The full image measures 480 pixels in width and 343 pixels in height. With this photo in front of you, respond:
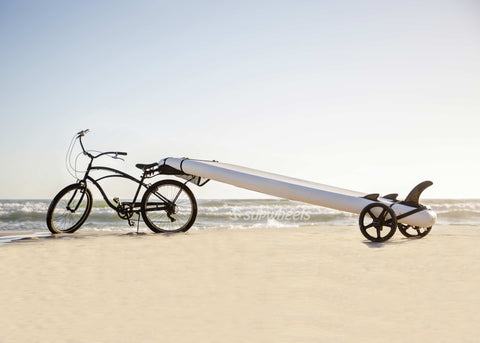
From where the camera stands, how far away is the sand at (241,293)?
197 cm

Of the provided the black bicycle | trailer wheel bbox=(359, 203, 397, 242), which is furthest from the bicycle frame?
trailer wheel bbox=(359, 203, 397, 242)

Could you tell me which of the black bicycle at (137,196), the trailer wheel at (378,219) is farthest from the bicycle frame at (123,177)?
the trailer wheel at (378,219)

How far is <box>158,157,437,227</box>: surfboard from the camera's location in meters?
5.06

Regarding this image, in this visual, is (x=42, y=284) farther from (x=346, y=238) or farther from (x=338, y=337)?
(x=346, y=238)

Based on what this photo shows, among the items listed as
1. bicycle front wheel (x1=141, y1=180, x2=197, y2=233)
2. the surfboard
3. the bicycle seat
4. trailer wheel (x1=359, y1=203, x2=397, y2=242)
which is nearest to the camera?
trailer wheel (x1=359, y1=203, x2=397, y2=242)

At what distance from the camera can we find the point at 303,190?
17.8 ft

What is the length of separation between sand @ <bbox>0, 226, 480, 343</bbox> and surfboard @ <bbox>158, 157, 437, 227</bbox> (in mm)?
583

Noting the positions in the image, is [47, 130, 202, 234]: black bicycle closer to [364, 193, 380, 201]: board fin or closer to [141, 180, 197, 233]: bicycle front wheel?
[141, 180, 197, 233]: bicycle front wheel

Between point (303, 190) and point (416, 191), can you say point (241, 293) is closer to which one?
point (303, 190)

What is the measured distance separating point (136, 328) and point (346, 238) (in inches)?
151

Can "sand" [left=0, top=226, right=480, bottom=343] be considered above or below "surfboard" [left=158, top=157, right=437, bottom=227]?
below

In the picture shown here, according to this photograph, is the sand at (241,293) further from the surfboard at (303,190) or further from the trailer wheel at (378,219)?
the surfboard at (303,190)

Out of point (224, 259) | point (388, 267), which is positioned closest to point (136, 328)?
point (224, 259)

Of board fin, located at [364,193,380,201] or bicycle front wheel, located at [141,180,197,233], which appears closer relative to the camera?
board fin, located at [364,193,380,201]
